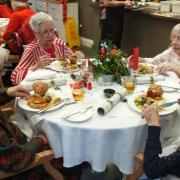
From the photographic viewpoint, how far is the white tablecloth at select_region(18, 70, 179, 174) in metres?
1.60

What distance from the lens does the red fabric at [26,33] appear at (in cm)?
351

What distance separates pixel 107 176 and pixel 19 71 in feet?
3.62

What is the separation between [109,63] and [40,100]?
0.56 meters

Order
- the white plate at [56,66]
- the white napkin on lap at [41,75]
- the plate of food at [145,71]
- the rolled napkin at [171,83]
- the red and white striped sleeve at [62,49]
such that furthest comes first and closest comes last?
1. the red and white striped sleeve at [62,49]
2. the white plate at [56,66]
3. the plate of food at [145,71]
4. the white napkin on lap at [41,75]
5. the rolled napkin at [171,83]

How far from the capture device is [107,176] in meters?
2.20

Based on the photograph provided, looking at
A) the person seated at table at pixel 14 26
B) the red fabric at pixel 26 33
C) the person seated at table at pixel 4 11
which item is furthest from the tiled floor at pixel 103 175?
the person seated at table at pixel 4 11

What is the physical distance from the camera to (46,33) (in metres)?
2.62

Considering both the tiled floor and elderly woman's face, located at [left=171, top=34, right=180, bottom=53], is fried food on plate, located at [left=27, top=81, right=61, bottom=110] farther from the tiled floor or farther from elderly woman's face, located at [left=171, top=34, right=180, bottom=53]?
elderly woman's face, located at [left=171, top=34, right=180, bottom=53]

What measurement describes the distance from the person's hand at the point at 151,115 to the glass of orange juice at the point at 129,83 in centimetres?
36

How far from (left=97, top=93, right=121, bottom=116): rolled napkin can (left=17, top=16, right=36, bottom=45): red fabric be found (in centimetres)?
198

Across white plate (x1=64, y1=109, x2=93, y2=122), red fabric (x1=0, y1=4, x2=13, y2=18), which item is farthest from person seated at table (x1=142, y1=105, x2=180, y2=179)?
red fabric (x1=0, y1=4, x2=13, y2=18)

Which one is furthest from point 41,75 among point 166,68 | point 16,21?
point 16,21

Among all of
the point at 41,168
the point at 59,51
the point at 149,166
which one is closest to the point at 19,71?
the point at 59,51

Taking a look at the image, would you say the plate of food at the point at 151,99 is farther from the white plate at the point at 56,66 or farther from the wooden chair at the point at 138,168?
the white plate at the point at 56,66
